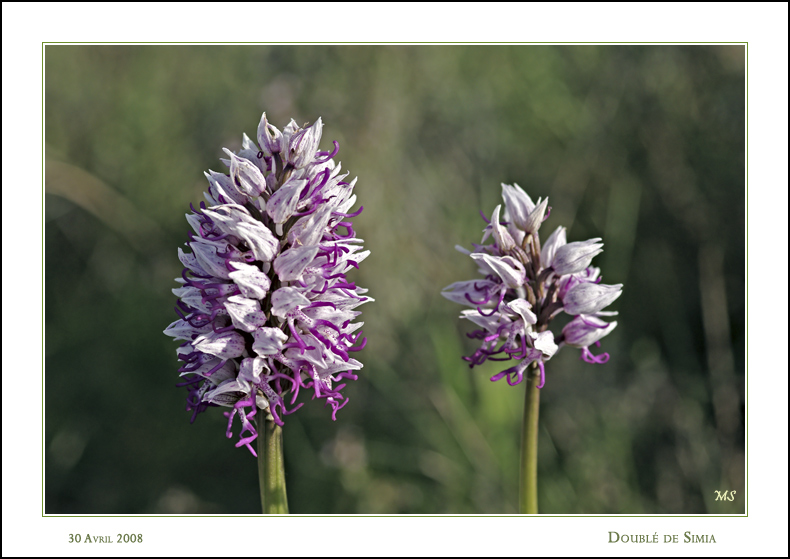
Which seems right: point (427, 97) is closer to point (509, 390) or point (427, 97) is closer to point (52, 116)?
point (509, 390)

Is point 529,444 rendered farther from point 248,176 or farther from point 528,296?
point 248,176

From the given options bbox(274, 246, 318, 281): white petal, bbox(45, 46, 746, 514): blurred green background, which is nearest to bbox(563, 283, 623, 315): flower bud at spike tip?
bbox(274, 246, 318, 281): white petal

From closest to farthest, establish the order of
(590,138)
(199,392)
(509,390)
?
(199,392), (509,390), (590,138)

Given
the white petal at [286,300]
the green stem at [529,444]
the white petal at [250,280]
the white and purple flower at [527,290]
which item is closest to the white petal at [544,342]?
the white and purple flower at [527,290]

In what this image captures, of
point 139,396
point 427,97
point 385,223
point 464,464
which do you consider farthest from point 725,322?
point 139,396

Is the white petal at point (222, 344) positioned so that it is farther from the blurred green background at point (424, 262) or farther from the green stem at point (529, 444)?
the blurred green background at point (424, 262)

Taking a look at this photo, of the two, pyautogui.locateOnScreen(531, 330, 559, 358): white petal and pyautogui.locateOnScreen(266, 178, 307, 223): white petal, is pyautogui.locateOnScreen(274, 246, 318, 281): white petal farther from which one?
pyautogui.locateOnScreen(531, 330, 559, 358): white petal
